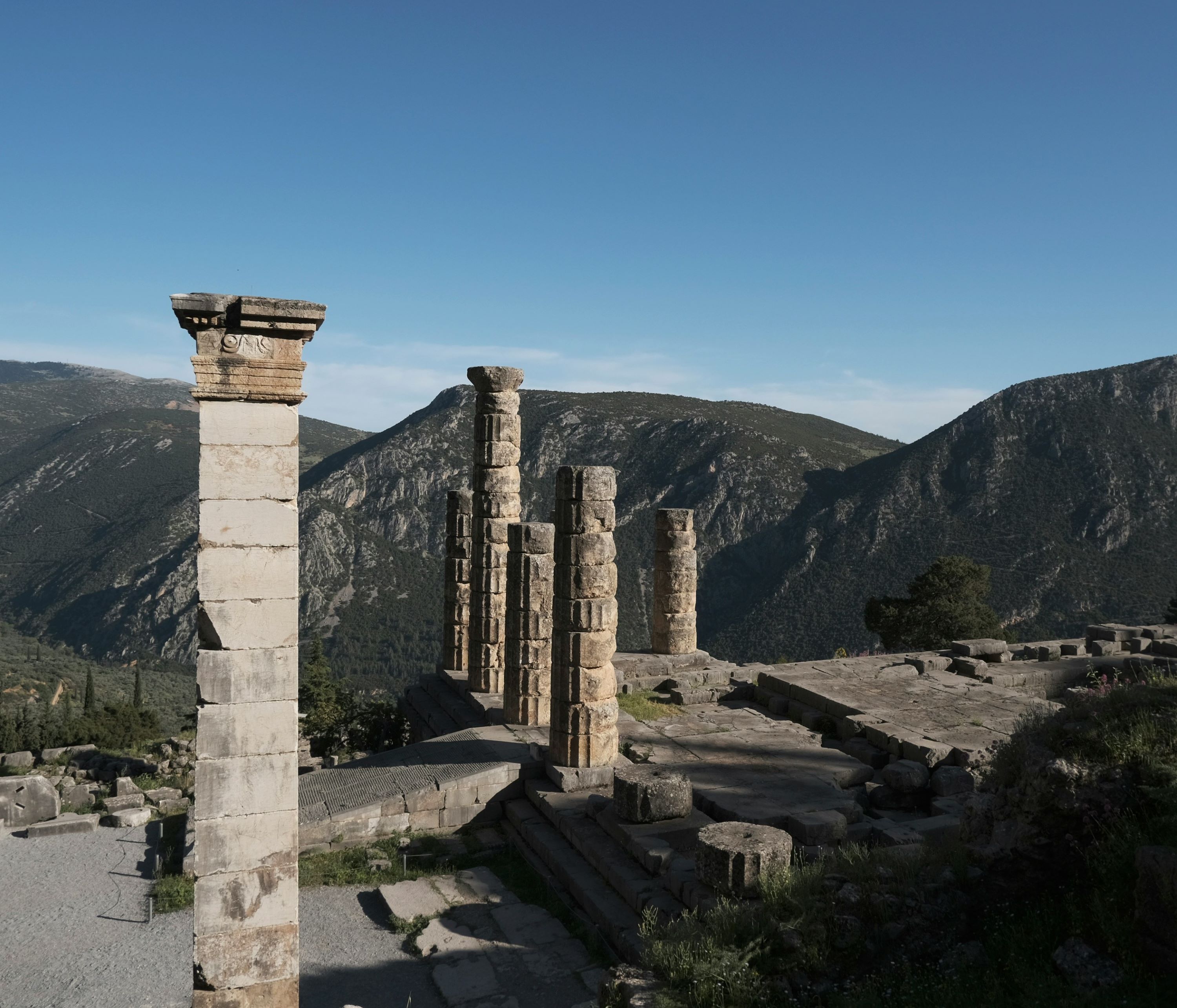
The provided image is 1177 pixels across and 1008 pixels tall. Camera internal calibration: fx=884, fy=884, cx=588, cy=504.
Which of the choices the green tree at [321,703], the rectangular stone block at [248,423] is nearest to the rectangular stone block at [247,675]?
the rectangular stone block at [248,423]

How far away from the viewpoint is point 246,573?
20.1 feet

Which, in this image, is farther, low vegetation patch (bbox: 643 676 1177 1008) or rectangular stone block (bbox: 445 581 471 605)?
rectangular stone block (bbox: 445 581 471 605)

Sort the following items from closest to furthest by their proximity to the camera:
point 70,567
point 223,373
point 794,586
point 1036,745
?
point 223,373
point 1036,745
point 794,586
point 70,567

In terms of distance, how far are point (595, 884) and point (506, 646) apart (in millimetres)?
4699

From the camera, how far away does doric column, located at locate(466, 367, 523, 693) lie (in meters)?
14.8

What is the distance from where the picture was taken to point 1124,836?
6020 mm

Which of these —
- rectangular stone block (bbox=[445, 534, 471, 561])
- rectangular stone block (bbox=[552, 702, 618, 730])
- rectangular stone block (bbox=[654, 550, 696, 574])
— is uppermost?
rectangular stone block (bbox=[445, 534, 471, 561])

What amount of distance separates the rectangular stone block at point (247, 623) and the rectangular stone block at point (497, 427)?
8.70 m

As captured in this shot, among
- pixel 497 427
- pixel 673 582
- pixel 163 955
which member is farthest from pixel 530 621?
pixel 163 955

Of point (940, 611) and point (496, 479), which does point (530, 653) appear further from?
point (940, 611)

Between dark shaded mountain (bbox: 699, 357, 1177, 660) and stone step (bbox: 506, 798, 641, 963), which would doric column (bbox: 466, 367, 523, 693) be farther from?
dark shaded mountain (bbox: 699, 357, 1177, 660)

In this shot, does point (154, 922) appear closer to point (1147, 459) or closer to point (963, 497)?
point (963, 497)

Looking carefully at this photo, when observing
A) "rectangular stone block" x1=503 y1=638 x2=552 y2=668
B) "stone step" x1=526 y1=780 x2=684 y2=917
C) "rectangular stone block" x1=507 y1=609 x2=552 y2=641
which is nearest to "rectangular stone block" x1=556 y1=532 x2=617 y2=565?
"rectangular stone block" x1=507 y1=609 x2=552 y2=641

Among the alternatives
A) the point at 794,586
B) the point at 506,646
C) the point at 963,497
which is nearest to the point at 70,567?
the point at 794,586
